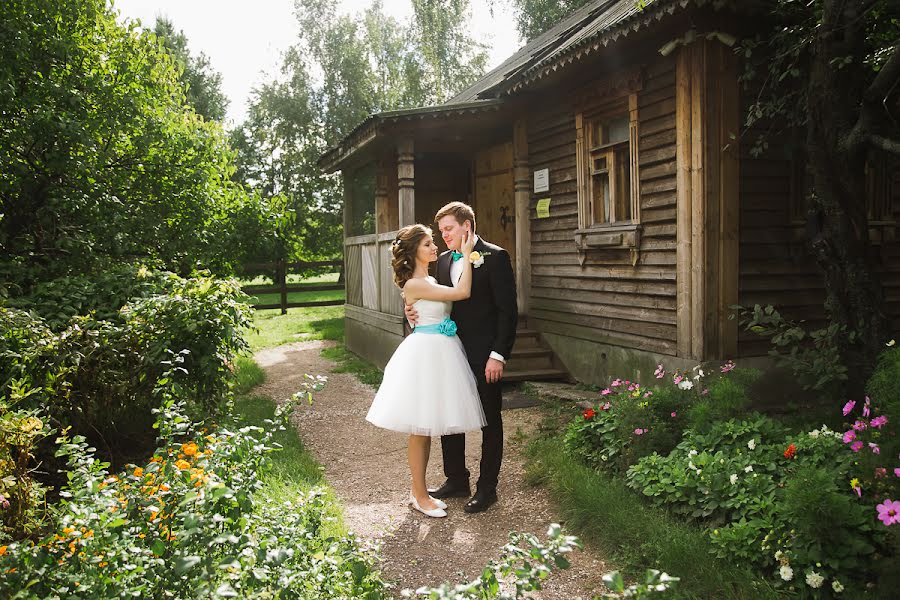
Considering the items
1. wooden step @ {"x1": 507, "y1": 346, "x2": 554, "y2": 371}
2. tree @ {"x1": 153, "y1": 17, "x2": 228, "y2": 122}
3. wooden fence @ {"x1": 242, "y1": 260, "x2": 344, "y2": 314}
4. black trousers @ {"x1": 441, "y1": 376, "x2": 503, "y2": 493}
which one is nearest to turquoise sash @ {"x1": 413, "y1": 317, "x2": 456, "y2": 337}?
black trousers @ {"x1": 441, "y1": 376, "x2": 503, "y2": 493}

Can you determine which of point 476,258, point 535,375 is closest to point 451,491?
point 476,258

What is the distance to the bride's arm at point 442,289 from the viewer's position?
433 cm

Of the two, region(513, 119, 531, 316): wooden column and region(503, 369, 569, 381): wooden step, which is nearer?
region(503, 369, 569, 381): wooden step

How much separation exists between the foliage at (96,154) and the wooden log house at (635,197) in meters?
2.45

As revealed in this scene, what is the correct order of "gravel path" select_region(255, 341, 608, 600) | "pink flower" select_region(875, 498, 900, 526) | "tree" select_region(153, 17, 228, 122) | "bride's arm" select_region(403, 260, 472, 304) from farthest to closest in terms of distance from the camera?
"tree" select_region(153, 17, 228, 122) < "bride's arm" select_region(403, 260, 472, 304) < "gravel path" select_region(255, 341, 608, 600) < "pink flower" select_region(875, 498, 900, 526)

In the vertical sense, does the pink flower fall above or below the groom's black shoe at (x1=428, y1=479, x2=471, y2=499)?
above

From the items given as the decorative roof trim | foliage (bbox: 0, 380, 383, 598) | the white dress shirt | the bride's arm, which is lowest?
foliage (bbox: 0, 380, 383, 598)

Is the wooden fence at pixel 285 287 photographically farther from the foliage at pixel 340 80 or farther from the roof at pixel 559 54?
the roof at pixel 559 54

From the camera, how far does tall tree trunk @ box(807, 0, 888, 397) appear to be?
16.1 feet

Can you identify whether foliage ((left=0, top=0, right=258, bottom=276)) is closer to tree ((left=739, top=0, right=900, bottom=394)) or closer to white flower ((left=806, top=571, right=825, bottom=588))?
tree ((left=739, top=0, right=900, bottom=394))

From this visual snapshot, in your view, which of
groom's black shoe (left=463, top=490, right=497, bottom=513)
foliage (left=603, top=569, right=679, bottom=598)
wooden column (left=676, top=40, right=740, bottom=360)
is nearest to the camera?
foliage (left=603, top=569, right=679, bottom=598)

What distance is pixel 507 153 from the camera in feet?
33.2

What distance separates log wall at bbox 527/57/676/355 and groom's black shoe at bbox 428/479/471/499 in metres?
2.92

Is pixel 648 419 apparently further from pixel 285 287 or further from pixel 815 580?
pixel 285 287
